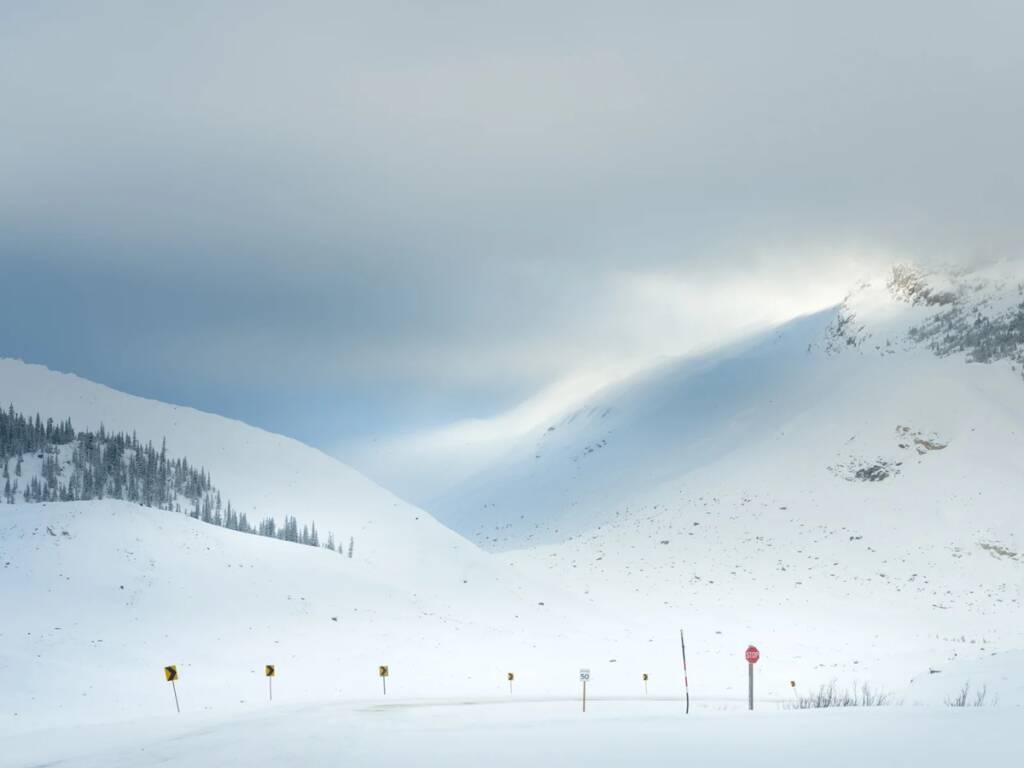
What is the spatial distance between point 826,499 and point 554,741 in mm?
75872

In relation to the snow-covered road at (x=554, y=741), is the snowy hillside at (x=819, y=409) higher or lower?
higher

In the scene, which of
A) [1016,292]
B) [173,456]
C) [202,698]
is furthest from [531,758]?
[1016,292]

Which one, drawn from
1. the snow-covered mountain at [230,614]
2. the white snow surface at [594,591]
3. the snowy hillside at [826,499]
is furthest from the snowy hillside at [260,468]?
the snowy hillside at [826,499]

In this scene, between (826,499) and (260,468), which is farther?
(260,468)

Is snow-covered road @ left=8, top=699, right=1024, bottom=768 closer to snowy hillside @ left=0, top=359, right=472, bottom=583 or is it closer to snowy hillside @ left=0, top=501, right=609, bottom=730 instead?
snowy hillside @ left=0, top=501, right=609, bottom=730

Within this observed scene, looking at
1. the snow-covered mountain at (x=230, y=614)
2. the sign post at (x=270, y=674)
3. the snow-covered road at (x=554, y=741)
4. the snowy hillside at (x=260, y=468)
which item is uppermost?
the snowy hillside at (x=260, y=468)

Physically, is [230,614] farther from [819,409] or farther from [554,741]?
[819,409]

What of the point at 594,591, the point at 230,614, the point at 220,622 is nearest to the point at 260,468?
the point at 594,591

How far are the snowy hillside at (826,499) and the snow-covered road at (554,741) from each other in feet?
48.1

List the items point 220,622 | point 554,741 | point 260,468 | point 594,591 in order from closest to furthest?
1. point 554,741
2. point 220,622
3. point 594,591
4. point 260,468

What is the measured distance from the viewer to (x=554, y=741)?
1582 cm

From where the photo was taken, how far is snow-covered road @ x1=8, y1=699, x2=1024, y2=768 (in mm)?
13852

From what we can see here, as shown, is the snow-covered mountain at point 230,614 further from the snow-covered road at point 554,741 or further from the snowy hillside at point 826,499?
the snow-covered road at point 554,741

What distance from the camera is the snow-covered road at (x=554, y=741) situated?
13852 millimetres
